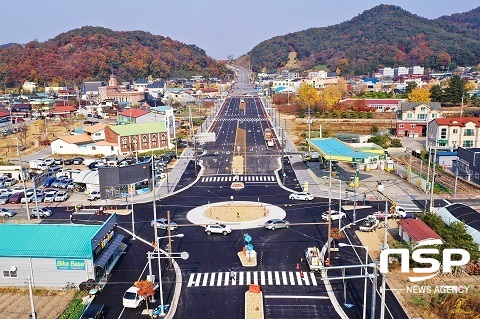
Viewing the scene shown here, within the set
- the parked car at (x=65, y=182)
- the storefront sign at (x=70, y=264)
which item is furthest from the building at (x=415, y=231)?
the parked car at (x=65, y=182)

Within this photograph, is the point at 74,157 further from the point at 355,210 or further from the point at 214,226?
the point at 355,210

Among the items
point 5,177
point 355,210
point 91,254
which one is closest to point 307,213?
point 355,210

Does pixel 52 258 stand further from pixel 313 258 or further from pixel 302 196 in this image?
pixel 302 196

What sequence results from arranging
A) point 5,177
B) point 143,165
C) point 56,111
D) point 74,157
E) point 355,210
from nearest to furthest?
point 355,210 < point 143,165 < point 5,177 < point 74,157 < point 56,111

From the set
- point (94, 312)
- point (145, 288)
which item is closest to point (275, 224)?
point (145, 288)

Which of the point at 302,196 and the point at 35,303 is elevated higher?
the point at 302,196

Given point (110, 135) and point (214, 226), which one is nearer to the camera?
point (214, 226)
